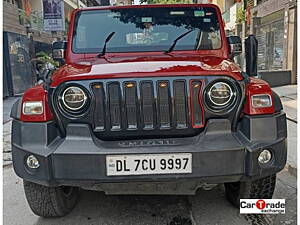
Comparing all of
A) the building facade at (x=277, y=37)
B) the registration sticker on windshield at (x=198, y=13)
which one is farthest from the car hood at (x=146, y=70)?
the building facade at (x=277, y=37)

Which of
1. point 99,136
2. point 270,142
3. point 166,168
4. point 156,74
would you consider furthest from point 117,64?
point 270,142

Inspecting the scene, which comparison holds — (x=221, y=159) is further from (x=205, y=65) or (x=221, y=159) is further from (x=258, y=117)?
(x=205, y=65)

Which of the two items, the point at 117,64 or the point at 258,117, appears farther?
the point at 117,64

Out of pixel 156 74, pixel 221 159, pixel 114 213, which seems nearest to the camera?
pixel 221 159

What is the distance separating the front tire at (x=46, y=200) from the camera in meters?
2.69

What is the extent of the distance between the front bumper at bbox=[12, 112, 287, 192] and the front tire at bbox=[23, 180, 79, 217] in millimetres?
327

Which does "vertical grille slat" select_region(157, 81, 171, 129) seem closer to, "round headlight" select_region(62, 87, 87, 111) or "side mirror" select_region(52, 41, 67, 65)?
"round headlight" select_region(62, 87, 87, 111)

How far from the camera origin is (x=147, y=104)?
239 centimetres

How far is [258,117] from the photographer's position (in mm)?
2367

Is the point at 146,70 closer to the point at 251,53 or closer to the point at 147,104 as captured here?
the point at 147,104

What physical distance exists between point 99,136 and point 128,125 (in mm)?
233

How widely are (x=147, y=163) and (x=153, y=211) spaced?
3.00 feet

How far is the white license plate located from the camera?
7.39ft

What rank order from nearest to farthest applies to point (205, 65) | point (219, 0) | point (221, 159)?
1. point (221, 159)
2. point (205, 65)
3. point (219, 0)
